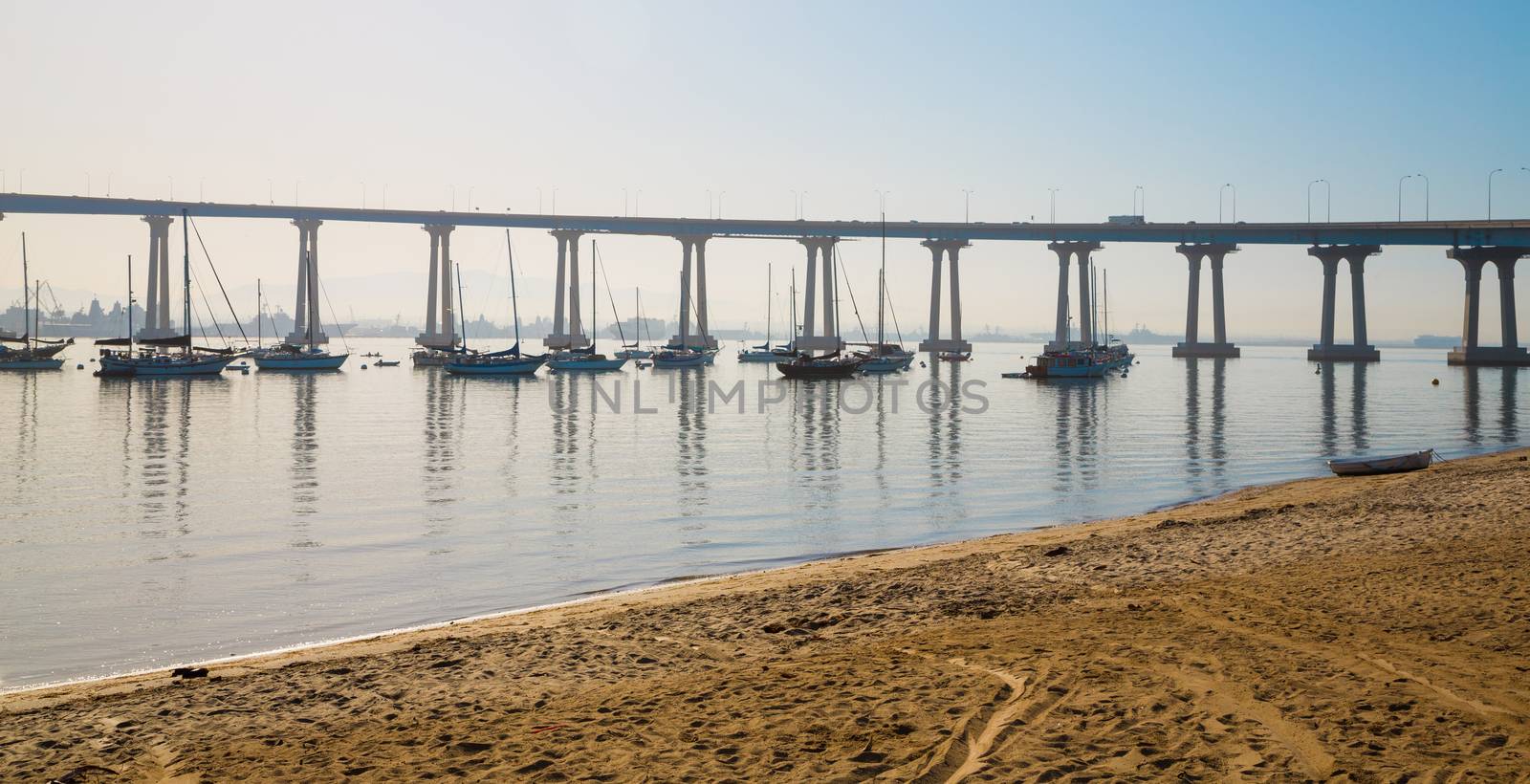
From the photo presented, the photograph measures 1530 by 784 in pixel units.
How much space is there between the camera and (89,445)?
41.8 meters

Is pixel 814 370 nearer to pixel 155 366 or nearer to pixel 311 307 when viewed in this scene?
pixel 155 366

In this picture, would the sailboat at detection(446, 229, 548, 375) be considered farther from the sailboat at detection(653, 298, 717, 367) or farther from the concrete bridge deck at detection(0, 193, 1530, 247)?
the concrete bridge deck at detection(0, 193, 1530, 247)

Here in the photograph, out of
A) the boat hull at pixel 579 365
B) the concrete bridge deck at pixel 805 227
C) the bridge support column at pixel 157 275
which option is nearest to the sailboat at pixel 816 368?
the boat hull at pixel 579 365

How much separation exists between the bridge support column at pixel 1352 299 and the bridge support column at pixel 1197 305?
13.1 m

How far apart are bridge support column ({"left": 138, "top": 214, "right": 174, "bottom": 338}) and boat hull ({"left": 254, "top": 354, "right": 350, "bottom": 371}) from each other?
63652 mm

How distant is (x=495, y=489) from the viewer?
1171 inches

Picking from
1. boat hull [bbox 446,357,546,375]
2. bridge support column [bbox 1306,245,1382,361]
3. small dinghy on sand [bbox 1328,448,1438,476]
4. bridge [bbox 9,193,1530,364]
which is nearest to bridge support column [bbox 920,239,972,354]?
bridge [bbox 9,193,1530,364]

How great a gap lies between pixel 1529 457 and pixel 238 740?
34316 millimetres

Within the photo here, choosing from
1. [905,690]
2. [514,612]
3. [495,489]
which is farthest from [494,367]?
[905,690]


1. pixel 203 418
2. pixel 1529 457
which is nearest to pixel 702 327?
pixel 203 418

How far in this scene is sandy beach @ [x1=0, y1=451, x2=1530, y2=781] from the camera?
7801mm

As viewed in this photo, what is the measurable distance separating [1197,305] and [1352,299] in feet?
76.3

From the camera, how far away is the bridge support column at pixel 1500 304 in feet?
479

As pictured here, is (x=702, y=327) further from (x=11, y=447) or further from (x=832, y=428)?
(x=11, y=447)
